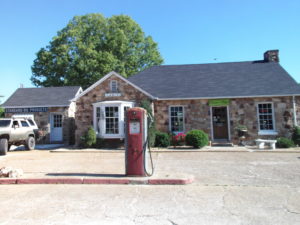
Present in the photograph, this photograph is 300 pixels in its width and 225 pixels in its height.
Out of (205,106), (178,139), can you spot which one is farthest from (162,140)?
(205,106)

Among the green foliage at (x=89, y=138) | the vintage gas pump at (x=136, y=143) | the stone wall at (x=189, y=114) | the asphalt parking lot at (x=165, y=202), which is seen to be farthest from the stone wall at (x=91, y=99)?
the vintage gas pump at (x=136, y=143)

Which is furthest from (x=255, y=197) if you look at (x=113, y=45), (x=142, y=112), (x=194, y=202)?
(x=113, y=45)

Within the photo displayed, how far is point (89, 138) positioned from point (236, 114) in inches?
375

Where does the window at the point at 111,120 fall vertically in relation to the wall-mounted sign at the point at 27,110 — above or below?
below

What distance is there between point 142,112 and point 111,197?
2.55 m

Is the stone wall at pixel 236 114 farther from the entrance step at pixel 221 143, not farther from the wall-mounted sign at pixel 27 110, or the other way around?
the wall-mounted sign at pixel 27 110

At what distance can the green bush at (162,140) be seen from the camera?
46.1 feet

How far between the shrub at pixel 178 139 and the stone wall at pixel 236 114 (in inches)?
47.6

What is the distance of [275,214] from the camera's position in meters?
4.01

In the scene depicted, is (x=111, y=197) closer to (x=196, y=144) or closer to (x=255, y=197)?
(x=255, y=197)

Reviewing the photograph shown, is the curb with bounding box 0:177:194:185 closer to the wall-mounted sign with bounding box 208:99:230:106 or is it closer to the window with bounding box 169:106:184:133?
the window with bounding box 169:106:184:133

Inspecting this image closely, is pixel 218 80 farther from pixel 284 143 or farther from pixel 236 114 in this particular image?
pixel 284 143

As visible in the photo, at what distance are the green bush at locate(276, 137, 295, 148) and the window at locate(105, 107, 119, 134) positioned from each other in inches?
385

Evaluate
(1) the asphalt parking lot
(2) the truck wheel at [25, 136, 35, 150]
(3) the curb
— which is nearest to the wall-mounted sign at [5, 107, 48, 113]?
(2) the truck wheel at [25, 136, 35, 150]
